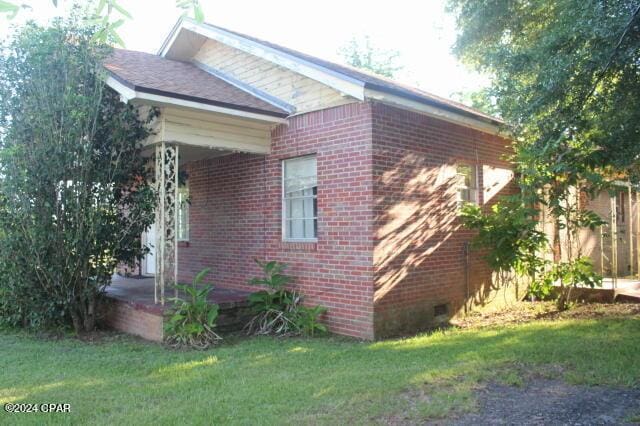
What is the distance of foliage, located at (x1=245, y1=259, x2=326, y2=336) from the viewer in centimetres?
805

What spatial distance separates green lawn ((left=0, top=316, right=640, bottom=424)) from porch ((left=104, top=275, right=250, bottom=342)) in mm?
Result: 323

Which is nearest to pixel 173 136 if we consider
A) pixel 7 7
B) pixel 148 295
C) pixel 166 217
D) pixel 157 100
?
pixel 157 100

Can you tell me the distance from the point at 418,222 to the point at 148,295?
4.69 metres

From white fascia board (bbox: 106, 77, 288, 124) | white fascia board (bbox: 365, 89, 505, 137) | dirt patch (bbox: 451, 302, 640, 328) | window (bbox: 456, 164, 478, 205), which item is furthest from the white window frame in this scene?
white fascia board (bbox: 106, 77, 288, 124)

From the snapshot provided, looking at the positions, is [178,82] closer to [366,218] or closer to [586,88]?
[366,218]

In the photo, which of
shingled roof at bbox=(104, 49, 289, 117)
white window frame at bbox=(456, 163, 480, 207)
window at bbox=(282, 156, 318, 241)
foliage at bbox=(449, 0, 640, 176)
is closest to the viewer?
foliage at bbox=(449, 0, 640, 176)

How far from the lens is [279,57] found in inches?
355

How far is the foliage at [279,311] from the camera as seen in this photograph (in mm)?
8055

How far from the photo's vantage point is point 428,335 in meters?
7.92

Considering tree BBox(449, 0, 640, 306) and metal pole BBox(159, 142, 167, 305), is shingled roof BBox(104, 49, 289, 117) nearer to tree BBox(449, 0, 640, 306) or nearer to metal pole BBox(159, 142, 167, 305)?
metal pole BBox(159, 142, 167, 305)

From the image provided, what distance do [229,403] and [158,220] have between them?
387 cm

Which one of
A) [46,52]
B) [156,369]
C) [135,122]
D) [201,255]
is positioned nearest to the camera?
[156,369]

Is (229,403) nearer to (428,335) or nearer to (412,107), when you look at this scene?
(428,335)

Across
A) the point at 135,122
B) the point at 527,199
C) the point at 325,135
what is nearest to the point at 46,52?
the point at 135,122
